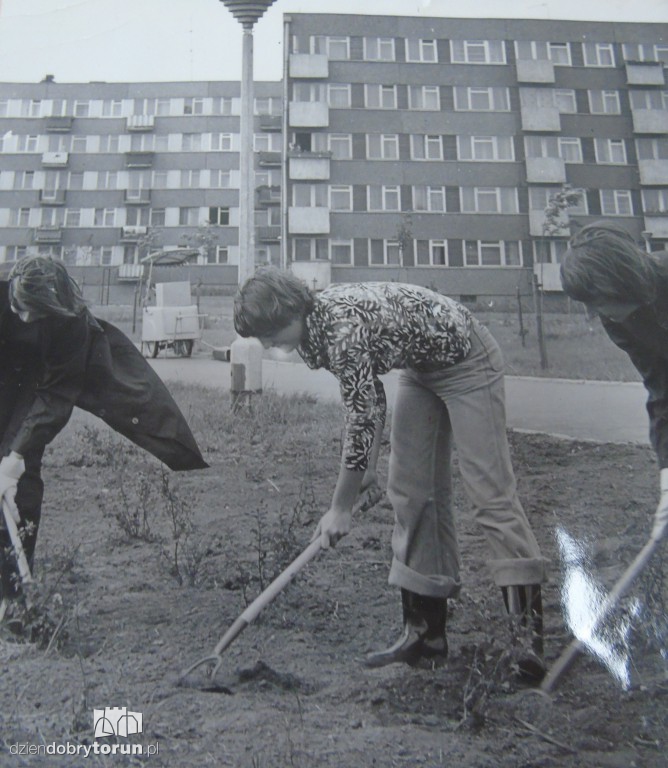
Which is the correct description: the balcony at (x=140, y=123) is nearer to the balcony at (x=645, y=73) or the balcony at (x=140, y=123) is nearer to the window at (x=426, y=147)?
the window at (x=426, y=147)

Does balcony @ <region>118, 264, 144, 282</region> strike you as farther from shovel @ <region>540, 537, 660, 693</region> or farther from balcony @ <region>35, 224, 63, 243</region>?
shovel @ <region>540, 537, 660, 693</region>

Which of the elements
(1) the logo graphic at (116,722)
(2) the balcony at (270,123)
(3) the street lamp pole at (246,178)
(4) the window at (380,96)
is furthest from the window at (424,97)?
(1) the logo graphic at (116,722)

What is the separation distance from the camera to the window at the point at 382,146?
2324 millimetres

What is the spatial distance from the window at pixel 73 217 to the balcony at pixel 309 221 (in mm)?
716

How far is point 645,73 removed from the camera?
2297mm

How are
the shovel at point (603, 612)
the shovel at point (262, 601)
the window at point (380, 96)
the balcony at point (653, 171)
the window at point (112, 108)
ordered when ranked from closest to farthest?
the shovel at point (603, 612)
the shovel at point (262, 601)
the balcony at point (653, 171)
the window at point (380, 96)
the window at point (112, 108)

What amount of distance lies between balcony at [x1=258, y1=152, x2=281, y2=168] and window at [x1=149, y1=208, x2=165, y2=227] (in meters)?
0.37

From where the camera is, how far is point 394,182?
2.31 metres

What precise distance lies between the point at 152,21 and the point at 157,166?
51 cm

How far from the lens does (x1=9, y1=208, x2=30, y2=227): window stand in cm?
239

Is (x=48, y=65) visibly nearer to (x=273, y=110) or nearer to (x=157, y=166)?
(x=157, y=166)

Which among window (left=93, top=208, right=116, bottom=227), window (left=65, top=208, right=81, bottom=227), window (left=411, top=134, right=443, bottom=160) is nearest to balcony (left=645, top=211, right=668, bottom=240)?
window (left=411, top=134, right=443, bottom=160)

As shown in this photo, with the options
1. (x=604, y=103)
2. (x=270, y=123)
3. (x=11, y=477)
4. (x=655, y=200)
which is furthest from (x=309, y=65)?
(x=11, y=477)

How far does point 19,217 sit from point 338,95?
3.81ft
